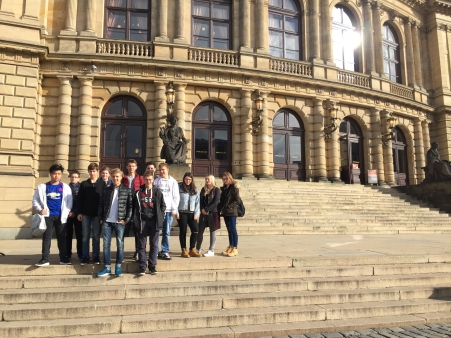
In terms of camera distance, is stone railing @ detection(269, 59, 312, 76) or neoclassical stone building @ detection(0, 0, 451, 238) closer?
neoclassical stone building @ detection(0, 0, 451, 238)

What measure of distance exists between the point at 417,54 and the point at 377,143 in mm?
8958

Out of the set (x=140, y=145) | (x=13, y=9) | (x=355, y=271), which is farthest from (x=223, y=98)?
(x=355, y=271)

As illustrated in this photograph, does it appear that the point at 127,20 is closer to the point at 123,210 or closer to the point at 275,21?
the point at 275,21

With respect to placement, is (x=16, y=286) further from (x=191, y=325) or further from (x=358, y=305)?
(x=358, y=305)

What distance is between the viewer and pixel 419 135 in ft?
82.2

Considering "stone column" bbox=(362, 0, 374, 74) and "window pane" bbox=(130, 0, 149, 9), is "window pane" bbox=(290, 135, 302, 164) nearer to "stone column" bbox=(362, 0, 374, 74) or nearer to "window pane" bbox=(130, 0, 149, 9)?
"stone column" bbox=(362, 0, 374, 74)

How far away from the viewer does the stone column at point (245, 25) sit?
20188 mm

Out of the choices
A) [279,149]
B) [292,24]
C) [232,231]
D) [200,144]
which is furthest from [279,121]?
[232,231]

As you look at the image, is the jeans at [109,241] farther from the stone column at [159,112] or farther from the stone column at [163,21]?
the stone column at [163,21]

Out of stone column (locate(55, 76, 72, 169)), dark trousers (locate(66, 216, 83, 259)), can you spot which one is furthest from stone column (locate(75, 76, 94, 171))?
dark trousers (locate(66, 216, 83, 259))

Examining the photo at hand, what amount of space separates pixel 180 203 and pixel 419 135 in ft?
75.5

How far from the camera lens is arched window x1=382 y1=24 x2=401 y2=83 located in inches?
1001

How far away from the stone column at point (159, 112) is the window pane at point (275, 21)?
26.5ft

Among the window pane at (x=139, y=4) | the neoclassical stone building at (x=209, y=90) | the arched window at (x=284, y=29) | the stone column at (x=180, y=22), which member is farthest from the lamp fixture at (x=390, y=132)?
the window pane at (x=139, y=4)
